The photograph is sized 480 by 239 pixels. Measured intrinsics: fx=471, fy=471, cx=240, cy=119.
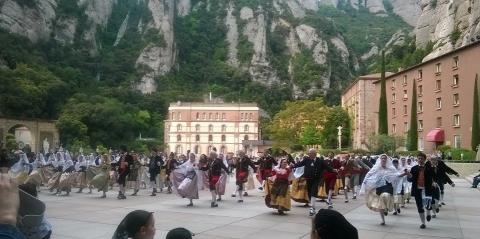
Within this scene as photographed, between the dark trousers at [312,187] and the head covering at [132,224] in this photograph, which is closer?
the head covering at [132,224]

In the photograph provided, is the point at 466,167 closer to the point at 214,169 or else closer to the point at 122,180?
the point at 214,169

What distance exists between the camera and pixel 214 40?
157625mm

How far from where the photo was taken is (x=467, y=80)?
52.2 metres

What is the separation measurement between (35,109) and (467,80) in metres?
63.0

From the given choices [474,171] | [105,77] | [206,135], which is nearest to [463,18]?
[474,171]

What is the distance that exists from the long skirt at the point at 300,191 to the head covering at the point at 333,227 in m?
13.2

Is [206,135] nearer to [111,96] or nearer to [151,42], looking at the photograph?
[111,96]

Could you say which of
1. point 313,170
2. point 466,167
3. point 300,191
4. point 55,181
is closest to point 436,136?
point 466,167

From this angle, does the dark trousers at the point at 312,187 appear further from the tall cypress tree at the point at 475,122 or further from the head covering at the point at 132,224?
the tall cypress tree at the point at 475,122

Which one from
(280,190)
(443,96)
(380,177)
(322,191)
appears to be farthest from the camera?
(443,96)

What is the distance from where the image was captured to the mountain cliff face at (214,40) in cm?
12794

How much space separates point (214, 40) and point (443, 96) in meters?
110

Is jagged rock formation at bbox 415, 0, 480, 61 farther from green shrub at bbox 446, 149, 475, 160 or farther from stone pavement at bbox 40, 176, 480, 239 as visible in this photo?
stone pavement at bbox 40, 176, 480, 239

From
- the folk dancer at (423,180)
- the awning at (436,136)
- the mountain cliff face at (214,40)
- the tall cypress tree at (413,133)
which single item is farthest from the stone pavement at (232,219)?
the mountain cliff face at (214,40)
